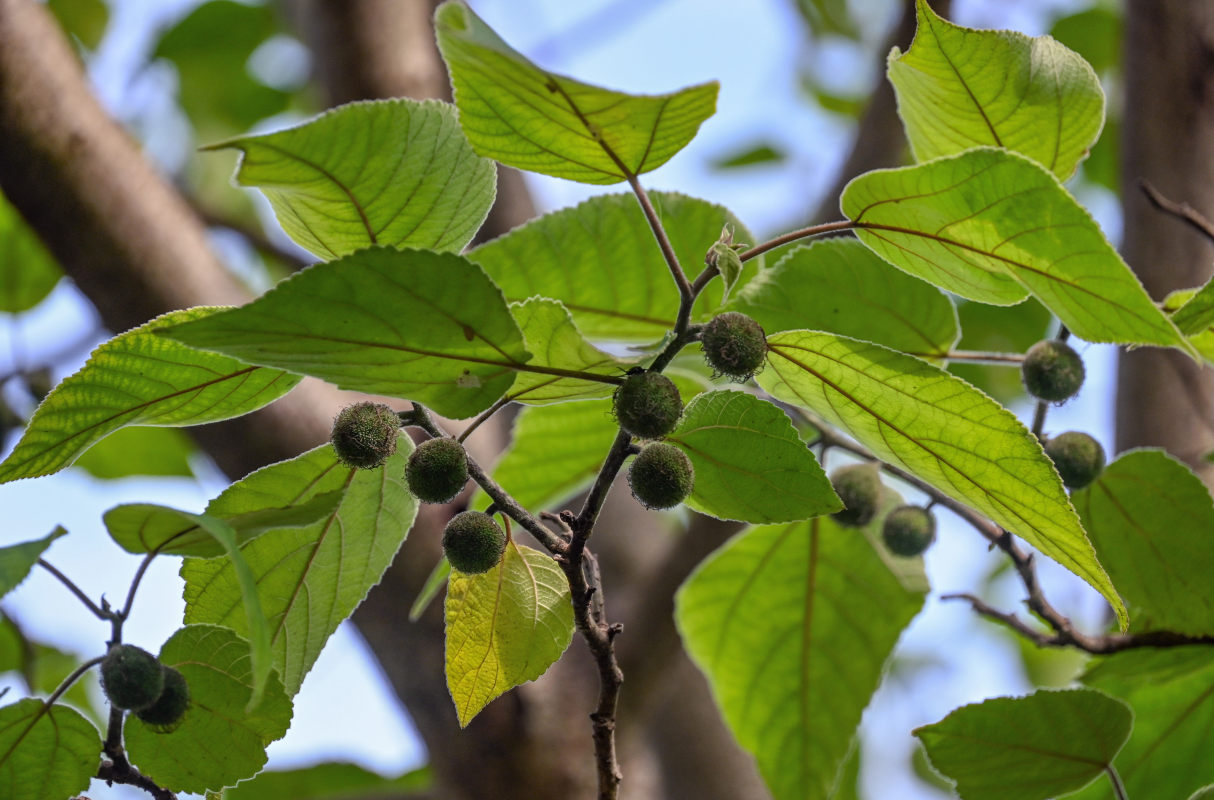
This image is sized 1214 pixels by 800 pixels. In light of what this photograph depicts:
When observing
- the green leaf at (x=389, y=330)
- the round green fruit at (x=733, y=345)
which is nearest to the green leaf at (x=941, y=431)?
the round green fruit at (x=733, y=345)

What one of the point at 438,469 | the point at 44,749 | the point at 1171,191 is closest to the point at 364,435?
the point at 438,469

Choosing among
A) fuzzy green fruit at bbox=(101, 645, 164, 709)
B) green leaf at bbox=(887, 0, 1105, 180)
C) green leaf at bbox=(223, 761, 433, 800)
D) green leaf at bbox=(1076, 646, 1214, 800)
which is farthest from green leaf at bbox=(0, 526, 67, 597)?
green leaf at bbox=(223, 761, 433, 800)

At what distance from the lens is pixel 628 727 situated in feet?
7.04

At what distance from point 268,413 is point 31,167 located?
1.89 feet

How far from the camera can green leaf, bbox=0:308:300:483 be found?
0.97 meters

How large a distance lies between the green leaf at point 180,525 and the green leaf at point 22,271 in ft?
5.43

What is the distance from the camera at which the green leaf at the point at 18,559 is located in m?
0.76

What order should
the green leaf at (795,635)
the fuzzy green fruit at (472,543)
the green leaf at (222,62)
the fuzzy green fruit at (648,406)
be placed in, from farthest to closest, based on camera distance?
the green leaf at (222,62)
the green leaf at (795,635)
the fuzzy green fruit at (472,543)
the fuzzy green fruit at (648,406)

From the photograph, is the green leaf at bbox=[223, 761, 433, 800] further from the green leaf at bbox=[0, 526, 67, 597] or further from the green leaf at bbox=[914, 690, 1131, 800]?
the green leaf at bbox=[0, 526, 67, 597]

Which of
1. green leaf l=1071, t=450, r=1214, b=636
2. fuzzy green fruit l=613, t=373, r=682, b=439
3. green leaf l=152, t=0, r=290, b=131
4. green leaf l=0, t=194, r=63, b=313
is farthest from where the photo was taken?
green leaf l=152, t=0, r=290, b=131

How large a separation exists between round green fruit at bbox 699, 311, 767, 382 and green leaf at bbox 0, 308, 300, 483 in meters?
0.39

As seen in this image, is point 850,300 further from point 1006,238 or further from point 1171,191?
point 1171,191

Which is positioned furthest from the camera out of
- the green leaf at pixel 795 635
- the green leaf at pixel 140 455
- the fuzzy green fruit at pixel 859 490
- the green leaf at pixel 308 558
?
the green leaf at pixel 140 455

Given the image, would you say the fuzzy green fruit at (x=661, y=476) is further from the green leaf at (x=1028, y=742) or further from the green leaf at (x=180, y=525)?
the green leaf at (x=1028, y=742)
